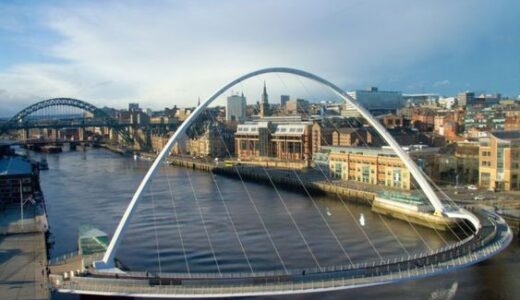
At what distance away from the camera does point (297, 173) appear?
38.5 metres

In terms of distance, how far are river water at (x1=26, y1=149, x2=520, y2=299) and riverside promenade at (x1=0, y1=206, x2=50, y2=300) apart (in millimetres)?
786

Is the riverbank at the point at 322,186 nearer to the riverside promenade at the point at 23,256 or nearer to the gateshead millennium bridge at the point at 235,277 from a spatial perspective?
the gateshead millennium bridge at the point at 235,277

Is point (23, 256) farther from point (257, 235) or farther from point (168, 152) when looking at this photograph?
point (257, 235)

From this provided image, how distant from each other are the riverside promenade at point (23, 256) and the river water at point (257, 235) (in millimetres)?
786

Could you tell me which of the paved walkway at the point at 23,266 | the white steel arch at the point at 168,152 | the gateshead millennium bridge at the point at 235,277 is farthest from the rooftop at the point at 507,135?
the paved walkway at the point at 23,266

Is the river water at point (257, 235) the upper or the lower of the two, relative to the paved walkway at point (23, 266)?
lower

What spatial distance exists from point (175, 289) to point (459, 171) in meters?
22.8

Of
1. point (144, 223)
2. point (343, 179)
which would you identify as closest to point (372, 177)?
point (343, 179)

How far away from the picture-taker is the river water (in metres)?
14.2

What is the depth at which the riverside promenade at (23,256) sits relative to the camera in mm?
12195

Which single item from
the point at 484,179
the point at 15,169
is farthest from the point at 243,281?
the point at 15,169

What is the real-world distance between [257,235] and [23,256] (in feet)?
24.5

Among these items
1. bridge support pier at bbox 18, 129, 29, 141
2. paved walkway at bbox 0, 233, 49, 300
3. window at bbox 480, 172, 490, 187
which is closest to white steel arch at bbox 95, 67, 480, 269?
paved walkway at bbox 0, 233, 49, 300

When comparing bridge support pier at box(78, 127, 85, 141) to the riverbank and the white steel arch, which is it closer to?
the riverbank
